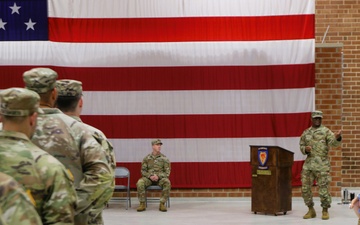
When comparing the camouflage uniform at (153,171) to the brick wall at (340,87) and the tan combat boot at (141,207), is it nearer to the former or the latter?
the tan combat boot at (141,207)

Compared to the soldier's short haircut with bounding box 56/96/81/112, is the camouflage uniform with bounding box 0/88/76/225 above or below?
below

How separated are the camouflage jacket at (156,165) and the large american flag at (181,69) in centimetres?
72

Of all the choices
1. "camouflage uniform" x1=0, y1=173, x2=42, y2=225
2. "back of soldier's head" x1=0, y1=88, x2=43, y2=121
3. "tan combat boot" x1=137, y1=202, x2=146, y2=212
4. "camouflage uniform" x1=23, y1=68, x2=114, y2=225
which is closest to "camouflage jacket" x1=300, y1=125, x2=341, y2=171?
"tan combat boot" x1=137, y1=202, x2=146, y2=212

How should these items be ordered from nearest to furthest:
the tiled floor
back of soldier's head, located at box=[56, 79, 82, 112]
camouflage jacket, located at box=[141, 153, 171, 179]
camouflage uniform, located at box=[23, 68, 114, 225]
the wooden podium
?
camouflage uniform, located at box=[23, 68, 114, 225], back of soldier's head, located at box=[56, 79, 82, 112], the tiled floor, the wooden podium, camouflage jacket, located at box=[141, 153, 171, 179]

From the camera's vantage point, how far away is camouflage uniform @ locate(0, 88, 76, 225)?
268 cm

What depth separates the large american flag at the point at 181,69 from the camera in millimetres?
12680

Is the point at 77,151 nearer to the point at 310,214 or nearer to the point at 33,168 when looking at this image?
the point at 33,168

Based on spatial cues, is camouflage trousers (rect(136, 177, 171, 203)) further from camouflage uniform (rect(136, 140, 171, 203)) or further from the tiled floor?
the tiled floor

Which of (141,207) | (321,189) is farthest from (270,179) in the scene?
(141,207)

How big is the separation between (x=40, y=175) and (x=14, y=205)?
21.6 inches

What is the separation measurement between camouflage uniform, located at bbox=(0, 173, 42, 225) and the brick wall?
10.8m

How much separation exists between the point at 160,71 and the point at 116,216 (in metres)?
2.72

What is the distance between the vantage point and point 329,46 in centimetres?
1288

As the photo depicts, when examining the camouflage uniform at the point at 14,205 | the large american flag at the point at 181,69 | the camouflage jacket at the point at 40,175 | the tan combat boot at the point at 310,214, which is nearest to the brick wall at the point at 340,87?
the large american flag at the point at 181,69
